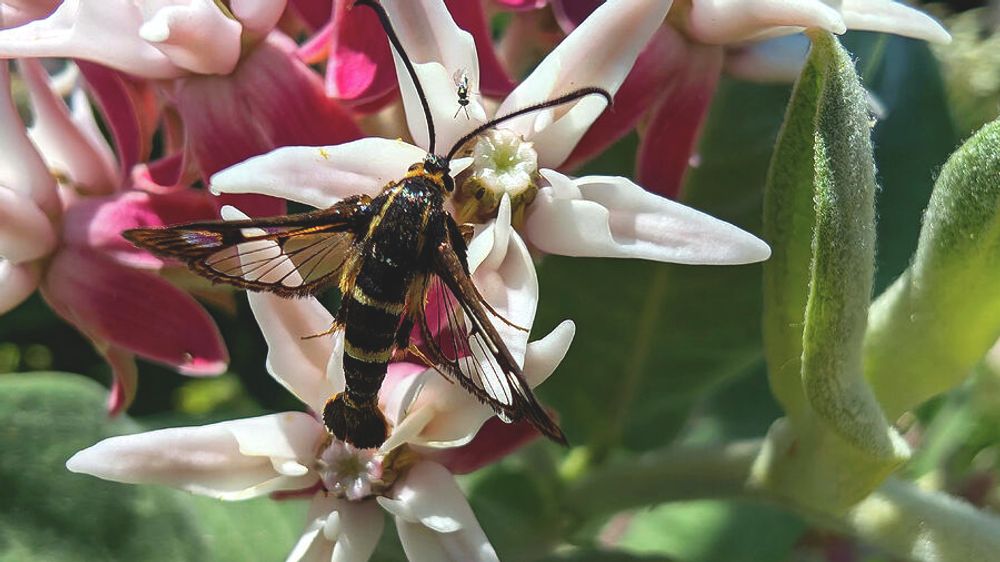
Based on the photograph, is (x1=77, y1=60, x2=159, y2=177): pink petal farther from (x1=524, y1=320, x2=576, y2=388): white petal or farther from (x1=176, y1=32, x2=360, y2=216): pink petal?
(x1=524, y1=320, x2=576, y2=388): white petal

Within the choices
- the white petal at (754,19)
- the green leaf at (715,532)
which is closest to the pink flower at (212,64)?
the white petal at (754,19)

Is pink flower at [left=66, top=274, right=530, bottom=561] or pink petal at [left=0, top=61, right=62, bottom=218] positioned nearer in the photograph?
pink flower at [left=66, top=274, right=530, bottom=561]

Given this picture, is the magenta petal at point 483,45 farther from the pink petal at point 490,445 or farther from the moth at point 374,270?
the pink petal at point 490,445

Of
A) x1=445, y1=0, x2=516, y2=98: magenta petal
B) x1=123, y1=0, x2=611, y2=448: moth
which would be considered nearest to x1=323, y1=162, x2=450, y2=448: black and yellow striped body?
x1=123, y1=0, x2=611, y2=448: moth

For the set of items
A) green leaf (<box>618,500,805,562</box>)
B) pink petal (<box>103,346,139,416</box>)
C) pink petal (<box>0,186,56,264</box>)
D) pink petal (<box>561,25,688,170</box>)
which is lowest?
green leaf (<box>618,500,805,562</box>)

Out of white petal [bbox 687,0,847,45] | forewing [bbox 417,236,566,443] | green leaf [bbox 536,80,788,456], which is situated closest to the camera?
forewing [bbox 417,236,566,443]

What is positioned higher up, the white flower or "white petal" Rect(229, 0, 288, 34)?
the white flower

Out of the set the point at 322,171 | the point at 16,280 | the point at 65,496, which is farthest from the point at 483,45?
the point at 65,496
